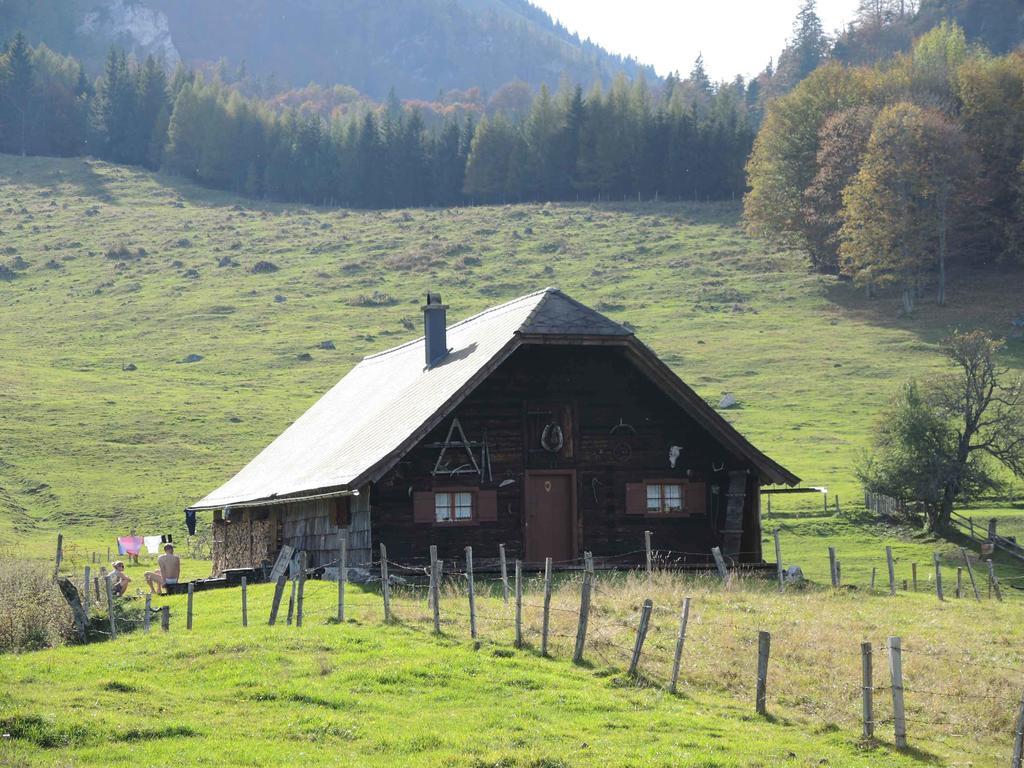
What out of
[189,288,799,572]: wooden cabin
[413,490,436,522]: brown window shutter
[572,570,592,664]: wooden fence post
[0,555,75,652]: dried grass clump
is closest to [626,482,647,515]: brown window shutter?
[189,288,799,572]: wooden cabin

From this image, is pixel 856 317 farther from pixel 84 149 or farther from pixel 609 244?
pixel 84 149

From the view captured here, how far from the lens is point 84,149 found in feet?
522

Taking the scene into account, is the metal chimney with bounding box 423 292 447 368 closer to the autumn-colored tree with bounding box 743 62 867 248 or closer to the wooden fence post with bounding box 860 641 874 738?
the wooden fence post with bounding box 860 641 874 738

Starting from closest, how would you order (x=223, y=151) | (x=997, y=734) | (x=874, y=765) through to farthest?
(x=874, y=765) → (x=997, y=734) → (x=223, y=151)

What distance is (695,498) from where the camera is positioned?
32969 millimetres

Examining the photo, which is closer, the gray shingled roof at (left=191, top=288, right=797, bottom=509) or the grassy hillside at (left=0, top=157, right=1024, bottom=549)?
the gray shingled roof at (left=191, top=288, right=797, bottom=509)

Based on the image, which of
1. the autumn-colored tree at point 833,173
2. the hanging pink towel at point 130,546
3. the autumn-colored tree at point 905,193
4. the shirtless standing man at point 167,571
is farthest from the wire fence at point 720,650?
the autumn-colored tree at point 833,173

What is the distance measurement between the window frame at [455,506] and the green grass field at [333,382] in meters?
3.49

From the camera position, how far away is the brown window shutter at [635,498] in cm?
3231

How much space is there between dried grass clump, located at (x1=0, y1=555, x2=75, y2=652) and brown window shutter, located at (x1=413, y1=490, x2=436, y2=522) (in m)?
9.31

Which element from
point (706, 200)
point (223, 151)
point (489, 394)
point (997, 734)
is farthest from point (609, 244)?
point (997, 734)

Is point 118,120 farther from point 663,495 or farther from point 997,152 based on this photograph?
point 663,495

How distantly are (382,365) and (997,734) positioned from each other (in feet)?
90.8

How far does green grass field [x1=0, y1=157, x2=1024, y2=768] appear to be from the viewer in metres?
15.5
